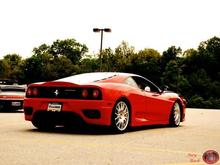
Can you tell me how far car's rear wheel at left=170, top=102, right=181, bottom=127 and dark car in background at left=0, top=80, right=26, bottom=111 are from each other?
24.4 feet

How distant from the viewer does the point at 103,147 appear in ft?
24.3

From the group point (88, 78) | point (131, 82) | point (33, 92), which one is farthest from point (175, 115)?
point (33, 92)

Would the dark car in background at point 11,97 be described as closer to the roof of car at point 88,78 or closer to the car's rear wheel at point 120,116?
the roof of car at point 88,78

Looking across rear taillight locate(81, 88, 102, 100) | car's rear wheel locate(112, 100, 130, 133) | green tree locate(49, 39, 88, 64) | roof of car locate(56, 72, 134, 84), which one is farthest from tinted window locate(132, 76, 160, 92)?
green tree locate(49, 39, 88, 64)

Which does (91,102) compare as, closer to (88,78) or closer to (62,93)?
(62,93)

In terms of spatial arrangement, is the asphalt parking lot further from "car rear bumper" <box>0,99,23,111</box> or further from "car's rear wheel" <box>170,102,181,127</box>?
"car rear bumper" <box>0,99,23,111</box>

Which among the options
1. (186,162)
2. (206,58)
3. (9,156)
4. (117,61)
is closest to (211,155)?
(186,162)

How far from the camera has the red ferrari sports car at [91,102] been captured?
9.34 metres

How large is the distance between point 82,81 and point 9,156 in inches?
143

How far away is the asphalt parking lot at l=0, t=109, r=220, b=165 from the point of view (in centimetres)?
615

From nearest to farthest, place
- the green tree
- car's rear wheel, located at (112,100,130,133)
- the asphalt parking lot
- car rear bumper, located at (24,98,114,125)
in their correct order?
1. the asphalt parking lot
2. car rear bumper, located at (24,98,114,125)
3. car's rear wheel, located at (112,100,130,133)
4. the green tree

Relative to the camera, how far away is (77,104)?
9312 mm

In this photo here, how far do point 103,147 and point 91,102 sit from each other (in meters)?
1.98

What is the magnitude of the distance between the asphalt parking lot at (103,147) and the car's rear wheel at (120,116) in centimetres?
18
